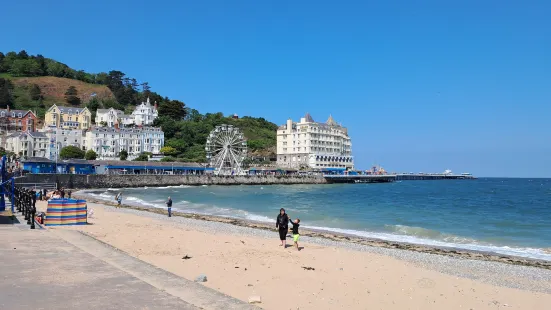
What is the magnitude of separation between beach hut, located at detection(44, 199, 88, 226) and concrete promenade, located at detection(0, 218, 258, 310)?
6446 millimetres

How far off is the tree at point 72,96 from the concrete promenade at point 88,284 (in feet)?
467

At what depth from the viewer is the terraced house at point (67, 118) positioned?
10919cm

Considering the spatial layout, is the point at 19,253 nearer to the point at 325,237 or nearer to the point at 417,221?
the point at 325,237

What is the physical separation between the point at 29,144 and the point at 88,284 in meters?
98.0

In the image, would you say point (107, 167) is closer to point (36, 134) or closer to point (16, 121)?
point (36, 134)

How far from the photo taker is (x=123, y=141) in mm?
104625

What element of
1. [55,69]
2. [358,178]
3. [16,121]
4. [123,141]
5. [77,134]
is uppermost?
[55,69]

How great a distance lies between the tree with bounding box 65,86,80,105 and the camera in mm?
138625

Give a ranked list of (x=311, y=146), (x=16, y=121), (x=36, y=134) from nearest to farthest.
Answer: (x=36, y=134), (x=16, y=121), (x=311, y=146)

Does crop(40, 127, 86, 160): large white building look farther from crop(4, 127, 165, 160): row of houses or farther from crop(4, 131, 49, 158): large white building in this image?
crop(4, 131, 49, 158): large white building

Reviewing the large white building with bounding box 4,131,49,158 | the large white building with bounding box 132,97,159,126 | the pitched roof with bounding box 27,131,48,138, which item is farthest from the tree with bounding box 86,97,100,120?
the large white building with bounding box 4,131,49,158

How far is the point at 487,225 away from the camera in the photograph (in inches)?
1082

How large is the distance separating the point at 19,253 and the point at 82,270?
2550 millimetres

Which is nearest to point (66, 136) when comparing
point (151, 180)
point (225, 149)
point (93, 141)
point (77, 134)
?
point (77, 134)
